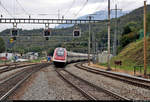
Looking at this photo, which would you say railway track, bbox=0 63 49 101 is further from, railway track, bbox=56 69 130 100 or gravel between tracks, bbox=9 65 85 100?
railway track, bbox=56 69 130 100

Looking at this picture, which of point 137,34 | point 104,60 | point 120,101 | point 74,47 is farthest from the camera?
point 74,47

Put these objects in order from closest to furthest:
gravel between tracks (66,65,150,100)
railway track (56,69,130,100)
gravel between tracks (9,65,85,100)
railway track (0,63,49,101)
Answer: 1. railway track (56,69,130,100)
2. gravel between tracks (9,65,85,100)
3. gravel between tracks (66,65,150,100)
4. railway track (0,63,49,101)

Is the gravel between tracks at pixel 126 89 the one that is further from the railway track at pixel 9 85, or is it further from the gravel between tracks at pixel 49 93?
the railway track at pixel 9 85

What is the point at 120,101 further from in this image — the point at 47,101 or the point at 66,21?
the point at 66,21

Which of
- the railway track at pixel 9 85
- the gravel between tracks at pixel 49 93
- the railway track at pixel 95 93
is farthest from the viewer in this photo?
the railway track at pixel 9 85

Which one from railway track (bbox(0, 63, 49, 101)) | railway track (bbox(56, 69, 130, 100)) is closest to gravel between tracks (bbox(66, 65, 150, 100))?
railway track (bbox(56, 69, 130, 100))

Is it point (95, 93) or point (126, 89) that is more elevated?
point (95, 93)

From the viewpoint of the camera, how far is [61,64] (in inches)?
1657

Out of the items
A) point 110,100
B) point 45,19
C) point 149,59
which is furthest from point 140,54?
point 110,100

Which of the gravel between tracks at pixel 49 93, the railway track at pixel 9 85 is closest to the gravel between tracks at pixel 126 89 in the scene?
the gravel between tracks at pixel 49 93

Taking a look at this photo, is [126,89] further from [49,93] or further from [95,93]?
[49,93]

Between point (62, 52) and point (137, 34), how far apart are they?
97.1 ft

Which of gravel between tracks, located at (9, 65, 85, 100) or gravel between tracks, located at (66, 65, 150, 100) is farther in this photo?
gravel between tracks, located at (66, 65, 150, 100)

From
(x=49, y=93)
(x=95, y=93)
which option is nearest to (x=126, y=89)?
(x=95, y=93)
